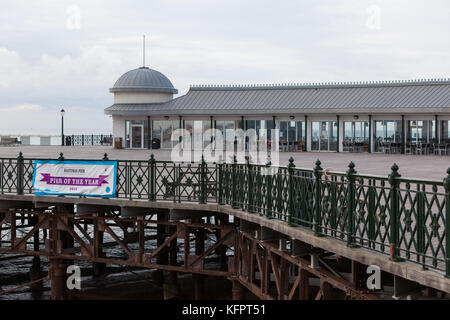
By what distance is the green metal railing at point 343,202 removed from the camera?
8055mm

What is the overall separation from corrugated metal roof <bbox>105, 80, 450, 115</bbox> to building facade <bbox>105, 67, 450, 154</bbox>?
6 cm

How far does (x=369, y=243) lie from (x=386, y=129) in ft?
110

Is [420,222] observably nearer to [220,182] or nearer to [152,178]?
[220,182]

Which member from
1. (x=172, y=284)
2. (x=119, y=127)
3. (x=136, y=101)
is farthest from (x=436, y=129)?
(x=172, y=284)

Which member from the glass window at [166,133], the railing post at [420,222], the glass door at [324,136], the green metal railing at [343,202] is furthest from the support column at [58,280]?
the glass window at [166,133]

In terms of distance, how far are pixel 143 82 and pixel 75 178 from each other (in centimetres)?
3220

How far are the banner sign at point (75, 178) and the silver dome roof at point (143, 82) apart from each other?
30.8 metres

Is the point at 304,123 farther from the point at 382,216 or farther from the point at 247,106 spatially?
the point at 382,216

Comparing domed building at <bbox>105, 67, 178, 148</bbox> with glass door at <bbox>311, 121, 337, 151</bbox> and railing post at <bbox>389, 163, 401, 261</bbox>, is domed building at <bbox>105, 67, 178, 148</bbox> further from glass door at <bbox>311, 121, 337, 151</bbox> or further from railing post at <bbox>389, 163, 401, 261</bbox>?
railing post at <bbox>389, 163, 401, 261</bbox>

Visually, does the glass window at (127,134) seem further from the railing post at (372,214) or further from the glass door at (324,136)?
the railing post at (372,214)

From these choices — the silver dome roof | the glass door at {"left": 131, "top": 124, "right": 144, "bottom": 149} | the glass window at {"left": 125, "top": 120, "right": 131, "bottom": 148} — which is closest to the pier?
the glass door at {"left": 131, "top": 124, "right": 144, "bottom": 149}

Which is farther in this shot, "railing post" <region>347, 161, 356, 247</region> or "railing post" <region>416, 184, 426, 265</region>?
"railing post" <region>347, 161, 356, 247</region>

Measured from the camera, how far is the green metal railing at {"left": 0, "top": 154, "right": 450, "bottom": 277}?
805cm

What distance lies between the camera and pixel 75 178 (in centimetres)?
1792
